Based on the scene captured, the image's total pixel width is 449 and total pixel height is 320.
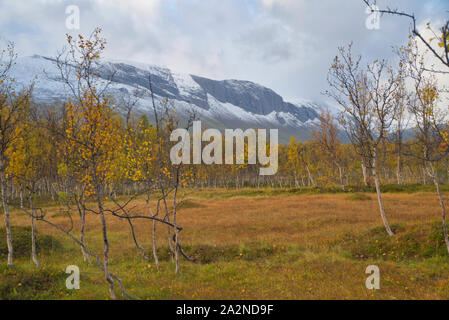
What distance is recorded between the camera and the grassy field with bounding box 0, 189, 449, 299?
9.20 meters

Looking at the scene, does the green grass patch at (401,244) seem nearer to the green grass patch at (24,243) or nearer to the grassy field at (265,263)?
the grassy field at (265,263)

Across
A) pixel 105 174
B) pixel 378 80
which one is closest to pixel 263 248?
pixel 105 174

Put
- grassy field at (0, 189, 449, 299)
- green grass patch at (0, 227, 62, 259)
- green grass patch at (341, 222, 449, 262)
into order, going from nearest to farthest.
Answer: grassy field at (0, 189, 449, 299), green grass patch at (341, 222, 449, 262), green grass patch at (0, 227, 62, 259)

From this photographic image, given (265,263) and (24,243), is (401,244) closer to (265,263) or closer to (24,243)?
(265,263)

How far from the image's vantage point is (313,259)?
12.7 meters

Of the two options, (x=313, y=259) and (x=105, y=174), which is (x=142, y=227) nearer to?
Result: (x=105, y=174)

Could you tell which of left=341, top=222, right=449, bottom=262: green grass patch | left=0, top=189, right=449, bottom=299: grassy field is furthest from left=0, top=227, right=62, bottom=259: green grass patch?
left=341, top=222, right=449, bottom=262: green grass patch

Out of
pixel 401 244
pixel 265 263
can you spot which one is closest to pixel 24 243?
pixel 265 263

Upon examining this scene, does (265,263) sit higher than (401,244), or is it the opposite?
(401,244)

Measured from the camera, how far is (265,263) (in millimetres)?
12953

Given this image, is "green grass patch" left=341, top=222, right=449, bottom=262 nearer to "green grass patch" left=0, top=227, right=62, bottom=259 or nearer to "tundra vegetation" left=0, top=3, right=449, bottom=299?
"tundra vegetation" left=0, top=3, right=449, bottom=299

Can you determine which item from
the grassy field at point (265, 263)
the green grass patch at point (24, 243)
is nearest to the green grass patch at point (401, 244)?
the grassy field at point (265, 263)

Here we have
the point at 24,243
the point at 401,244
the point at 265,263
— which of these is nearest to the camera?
the point at 265,263
